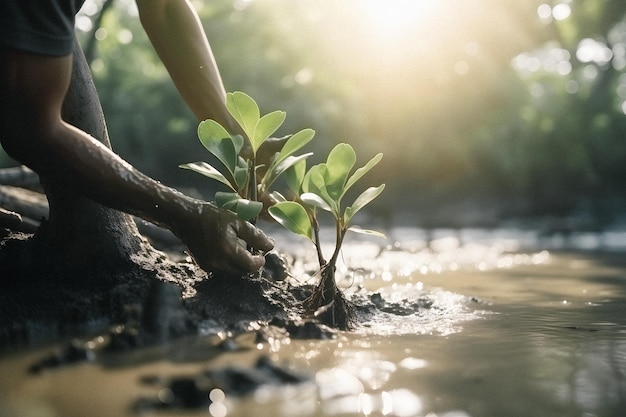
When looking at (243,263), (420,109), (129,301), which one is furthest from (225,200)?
(420,109)

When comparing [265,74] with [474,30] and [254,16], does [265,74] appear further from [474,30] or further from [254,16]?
[474,30]

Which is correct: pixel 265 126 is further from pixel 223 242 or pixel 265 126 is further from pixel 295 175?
pixel 223 242

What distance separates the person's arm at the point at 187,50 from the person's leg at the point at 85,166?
52cm

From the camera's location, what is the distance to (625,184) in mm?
13016

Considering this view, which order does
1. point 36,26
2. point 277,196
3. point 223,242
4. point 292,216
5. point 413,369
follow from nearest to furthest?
point 413,369, point 36,26, point 223,242, point 292,216, point 277,196

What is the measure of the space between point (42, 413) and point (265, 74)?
12398 millimetres

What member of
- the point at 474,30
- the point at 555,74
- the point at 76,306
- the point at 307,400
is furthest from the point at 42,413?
the point at 555,74

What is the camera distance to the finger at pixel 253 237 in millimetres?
1781

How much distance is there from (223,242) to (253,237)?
0.11 m

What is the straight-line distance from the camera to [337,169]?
187 centimetres

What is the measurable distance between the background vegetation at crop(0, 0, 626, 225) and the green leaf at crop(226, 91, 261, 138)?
9.88m

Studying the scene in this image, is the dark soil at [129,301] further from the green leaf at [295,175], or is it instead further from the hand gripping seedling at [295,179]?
the green leaf at [295,175]

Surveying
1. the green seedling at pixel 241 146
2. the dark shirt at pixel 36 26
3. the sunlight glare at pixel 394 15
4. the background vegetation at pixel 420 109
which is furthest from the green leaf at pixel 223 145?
the sunlight glare at pixel 394 15

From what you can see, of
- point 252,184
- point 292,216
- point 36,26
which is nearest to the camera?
point 36,26
